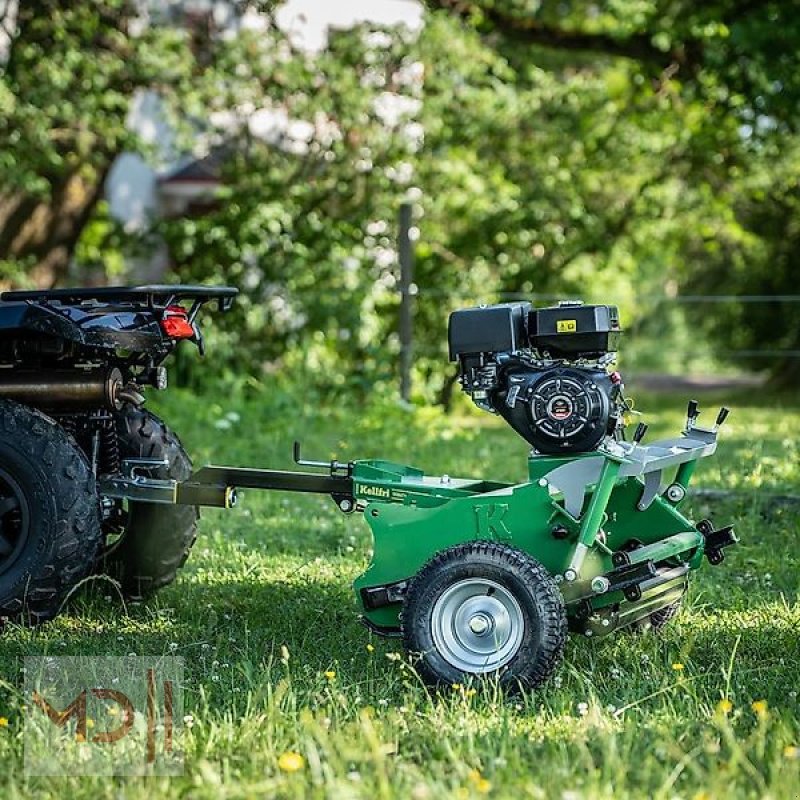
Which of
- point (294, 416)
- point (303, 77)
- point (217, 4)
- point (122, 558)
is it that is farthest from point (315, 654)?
point (217, 4)

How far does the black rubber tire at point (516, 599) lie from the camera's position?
13.4ft

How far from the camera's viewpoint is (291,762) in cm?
318

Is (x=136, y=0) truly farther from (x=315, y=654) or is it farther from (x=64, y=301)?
(x=315, y=654)

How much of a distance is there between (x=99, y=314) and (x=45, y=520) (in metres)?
0.75

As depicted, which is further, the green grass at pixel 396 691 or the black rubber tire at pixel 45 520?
the black rubber tire at pixel 45 520

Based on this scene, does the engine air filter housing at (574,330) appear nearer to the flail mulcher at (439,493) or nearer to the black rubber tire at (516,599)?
the flail mulcher at (439,493)

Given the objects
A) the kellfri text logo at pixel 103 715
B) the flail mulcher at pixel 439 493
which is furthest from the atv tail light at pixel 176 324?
the kellfri text logo at pixel 103 715

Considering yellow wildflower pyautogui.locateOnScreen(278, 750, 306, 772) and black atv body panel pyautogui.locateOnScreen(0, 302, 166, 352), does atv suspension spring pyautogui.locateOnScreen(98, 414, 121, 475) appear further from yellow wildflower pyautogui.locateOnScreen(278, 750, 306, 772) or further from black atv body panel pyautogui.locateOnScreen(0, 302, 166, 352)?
yellow wildflower pyautogui.locateOnScreen(278, 750, 306, 772)

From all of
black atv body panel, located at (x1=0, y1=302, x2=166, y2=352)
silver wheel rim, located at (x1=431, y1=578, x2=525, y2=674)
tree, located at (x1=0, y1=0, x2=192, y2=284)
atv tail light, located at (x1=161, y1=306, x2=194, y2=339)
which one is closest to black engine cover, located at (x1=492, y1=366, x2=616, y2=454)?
silver wheel rim, located at (x1=431, y1=578, x2=525, y2=674)

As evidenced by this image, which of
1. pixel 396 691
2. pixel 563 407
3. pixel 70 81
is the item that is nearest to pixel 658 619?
pixel 563 407

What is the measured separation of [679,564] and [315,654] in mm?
1253

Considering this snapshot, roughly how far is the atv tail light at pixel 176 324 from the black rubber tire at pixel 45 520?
21.1 inches

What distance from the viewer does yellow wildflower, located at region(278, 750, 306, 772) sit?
125 inches

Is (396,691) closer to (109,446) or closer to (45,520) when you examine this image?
(45,520)
